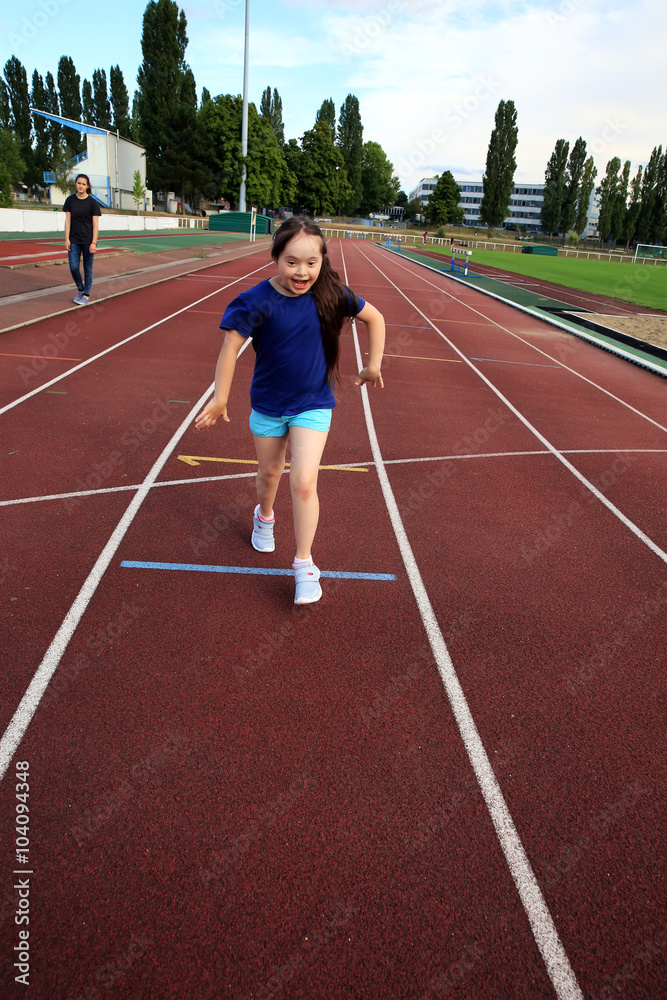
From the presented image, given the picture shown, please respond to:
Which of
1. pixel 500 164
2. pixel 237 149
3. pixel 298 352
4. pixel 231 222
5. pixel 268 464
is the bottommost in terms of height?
pixel 268 464

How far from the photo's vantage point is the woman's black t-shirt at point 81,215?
35.4 feet

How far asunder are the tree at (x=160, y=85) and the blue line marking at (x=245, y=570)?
7371 centimetres

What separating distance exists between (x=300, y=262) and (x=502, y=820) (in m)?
2.53

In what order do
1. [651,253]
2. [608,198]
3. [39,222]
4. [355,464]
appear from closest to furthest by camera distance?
[355,464] < [39,222] < [651,253] < [608,198]

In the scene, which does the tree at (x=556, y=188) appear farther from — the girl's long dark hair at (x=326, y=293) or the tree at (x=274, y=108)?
the girl's long dark hair at (x=326, y=293)

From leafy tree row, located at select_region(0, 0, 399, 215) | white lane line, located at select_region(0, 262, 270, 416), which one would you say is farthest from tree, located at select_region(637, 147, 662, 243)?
white lane line, located at select_region(0, 262, 270, 416)

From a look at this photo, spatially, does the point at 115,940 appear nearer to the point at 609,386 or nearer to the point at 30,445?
the point at 30,445

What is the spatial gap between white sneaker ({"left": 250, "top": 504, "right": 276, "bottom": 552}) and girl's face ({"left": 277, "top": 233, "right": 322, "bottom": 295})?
1574 millimetres

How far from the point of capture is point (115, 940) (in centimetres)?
188

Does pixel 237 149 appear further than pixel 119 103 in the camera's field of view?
No

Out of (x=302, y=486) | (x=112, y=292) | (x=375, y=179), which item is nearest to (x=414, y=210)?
(x=375, y=179)

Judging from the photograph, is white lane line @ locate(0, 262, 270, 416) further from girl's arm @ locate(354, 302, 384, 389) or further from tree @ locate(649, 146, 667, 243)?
tree @ locate(649, 146, 667, 243)

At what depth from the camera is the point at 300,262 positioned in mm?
2959

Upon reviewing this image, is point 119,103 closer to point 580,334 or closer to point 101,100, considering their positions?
point 101,100
